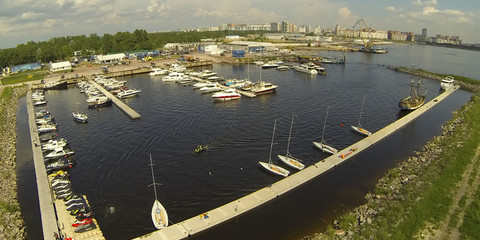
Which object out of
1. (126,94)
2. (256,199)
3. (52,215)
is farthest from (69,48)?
(256,199)

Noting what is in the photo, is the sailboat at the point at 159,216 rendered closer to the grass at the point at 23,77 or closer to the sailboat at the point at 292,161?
the sailboat at the point at 292,161

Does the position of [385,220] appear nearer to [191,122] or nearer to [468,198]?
[468,198]

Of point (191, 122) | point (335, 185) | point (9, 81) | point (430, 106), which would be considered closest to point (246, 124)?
point (191, 122)

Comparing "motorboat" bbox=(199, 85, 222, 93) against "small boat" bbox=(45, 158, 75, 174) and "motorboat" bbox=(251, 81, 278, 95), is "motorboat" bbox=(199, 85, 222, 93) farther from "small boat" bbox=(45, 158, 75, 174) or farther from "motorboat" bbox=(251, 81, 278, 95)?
"small boat" bbox=(45, 158, 75, 174)

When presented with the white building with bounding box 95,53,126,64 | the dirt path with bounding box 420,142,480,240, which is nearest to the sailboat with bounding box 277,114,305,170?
the dirt path with bounding box 420,142,480,240

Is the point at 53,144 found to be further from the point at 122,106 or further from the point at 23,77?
the point at 23,77

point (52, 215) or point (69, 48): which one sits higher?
point (69, 48)

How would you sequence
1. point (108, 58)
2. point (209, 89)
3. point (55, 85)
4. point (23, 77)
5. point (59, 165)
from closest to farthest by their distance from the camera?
point (59, 165)
point (209, 89)
point (55, 85)
point (23, 77)
point (108, 58)
